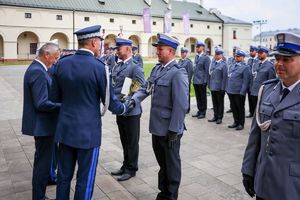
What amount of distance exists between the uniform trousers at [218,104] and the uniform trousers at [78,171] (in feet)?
21.9

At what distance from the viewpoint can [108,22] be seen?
51000 mm

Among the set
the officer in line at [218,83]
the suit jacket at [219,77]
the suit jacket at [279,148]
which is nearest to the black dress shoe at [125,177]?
the suit jacket at [279,148]

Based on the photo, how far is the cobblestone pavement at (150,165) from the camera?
4711mm

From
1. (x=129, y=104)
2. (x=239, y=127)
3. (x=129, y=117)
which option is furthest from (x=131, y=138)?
(x=239, y=127)

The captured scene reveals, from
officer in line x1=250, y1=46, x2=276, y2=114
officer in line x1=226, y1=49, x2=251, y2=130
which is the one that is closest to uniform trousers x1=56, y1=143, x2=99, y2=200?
officer in line x1=226, y1=49, x2=251, y2=130

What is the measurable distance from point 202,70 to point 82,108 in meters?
7.90

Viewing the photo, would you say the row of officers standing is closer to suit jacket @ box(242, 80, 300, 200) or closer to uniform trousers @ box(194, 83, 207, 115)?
uniform trousers @ box(194, 83, 207, 115)

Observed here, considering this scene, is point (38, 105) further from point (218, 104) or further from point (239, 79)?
point (218, 104)

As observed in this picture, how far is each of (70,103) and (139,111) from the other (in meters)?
1.95

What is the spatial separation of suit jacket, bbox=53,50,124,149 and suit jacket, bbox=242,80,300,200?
5.74 ft

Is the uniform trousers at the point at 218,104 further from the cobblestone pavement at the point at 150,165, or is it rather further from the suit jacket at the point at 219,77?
the cobblestone pavement at the point at 150,165

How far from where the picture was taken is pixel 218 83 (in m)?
9.99

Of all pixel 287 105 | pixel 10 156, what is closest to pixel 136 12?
pixel 10 156

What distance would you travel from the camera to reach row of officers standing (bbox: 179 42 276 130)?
9172mm
